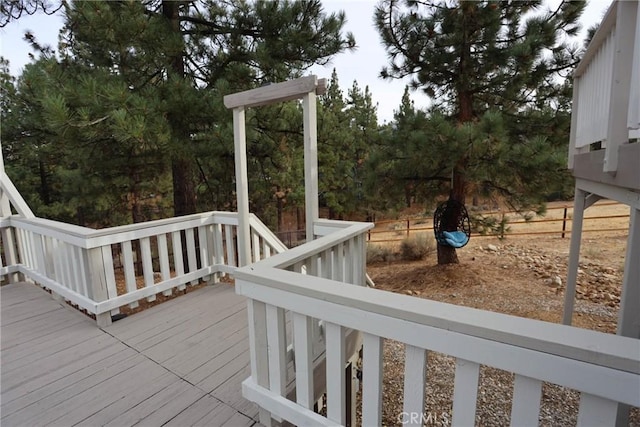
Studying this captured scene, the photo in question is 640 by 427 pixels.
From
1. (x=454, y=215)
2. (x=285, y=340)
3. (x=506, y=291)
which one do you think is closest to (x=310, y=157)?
(x=285, y=340)

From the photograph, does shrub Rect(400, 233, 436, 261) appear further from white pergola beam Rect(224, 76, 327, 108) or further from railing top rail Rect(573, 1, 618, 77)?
white pergola beam Rect(224, 76, 327, 108)

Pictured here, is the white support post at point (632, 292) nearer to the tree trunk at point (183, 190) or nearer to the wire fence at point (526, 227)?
the wire fence at point (526, 227)

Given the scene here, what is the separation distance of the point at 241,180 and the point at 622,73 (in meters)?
2.56

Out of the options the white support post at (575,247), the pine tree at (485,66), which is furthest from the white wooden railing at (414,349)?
the pine tree at (485,66)

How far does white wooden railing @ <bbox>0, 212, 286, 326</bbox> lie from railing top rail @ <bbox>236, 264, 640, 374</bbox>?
192cm

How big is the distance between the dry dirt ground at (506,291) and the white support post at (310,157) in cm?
185

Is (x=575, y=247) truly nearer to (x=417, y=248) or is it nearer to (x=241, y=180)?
(x=241, y=180)

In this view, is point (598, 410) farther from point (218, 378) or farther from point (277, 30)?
point (277, 30)

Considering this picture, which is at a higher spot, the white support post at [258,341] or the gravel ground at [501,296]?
the white support post at [258,341]

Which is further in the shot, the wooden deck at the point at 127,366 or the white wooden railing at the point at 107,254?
the white wooden railing at the point at 107,254

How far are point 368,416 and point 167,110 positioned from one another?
154 inches

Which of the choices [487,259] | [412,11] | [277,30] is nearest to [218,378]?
[277,30]

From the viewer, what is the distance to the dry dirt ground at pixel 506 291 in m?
2.75

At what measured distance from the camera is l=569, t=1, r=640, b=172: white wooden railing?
4.54 feet
